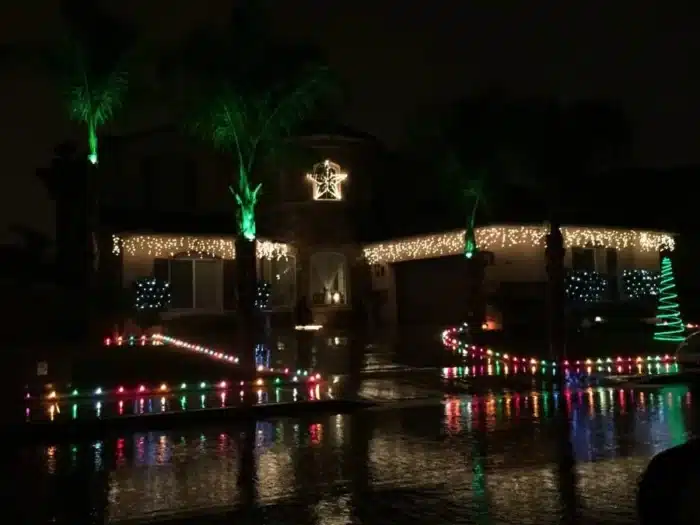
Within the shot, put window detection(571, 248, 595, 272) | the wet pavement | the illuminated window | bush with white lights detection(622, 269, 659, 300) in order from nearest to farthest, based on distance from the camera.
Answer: the wet pavement → window detection(571, 248, 595, 272) → bush with white lights detection(622, 269, 659, 300) → the illuminated window

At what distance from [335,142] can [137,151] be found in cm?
796

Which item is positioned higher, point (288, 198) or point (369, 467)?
point (288, 198)

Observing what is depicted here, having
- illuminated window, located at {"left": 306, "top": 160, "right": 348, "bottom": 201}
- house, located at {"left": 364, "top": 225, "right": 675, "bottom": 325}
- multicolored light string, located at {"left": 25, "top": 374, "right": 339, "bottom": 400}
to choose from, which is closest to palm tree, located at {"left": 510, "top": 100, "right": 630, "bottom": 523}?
house, located at {"left": 364, "top": 225, "right": 675, "bottom": 325}

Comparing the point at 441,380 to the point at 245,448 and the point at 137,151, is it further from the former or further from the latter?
the point at 137,151

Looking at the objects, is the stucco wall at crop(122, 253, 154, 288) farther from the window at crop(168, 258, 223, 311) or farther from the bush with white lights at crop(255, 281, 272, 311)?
the bush with white lights at crop(255, 281, 272, 311)

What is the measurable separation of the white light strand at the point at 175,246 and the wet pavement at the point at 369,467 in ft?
46.9

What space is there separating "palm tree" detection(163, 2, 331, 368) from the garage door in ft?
52.4

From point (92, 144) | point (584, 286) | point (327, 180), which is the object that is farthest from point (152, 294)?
point (584, 286)

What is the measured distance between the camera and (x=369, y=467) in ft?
34.5

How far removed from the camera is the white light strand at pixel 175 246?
30547mm

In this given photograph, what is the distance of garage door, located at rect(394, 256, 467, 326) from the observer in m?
36.5

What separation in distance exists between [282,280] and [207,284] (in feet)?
13.6

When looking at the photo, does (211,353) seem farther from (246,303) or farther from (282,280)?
(282,280)

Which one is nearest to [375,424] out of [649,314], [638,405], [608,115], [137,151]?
[638,405]
